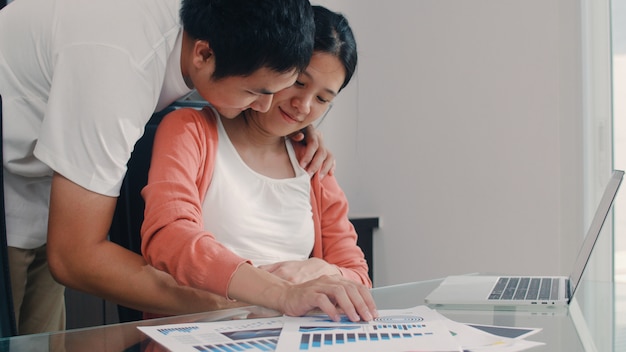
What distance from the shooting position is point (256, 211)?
4.75 ft

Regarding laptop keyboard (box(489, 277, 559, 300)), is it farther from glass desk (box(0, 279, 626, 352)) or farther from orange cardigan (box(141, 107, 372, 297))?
orange cardigan (box(141, 107, 372, 297))

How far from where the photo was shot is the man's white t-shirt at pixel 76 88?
1163 millimetres

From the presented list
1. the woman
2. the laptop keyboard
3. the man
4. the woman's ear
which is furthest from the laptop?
the woman's ear

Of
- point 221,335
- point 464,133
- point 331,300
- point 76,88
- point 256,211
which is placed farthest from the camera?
point 464,133

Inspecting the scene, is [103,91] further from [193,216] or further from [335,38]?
[335,38]

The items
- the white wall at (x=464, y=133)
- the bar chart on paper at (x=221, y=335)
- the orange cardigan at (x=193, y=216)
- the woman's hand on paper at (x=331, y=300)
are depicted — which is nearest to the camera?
the bar chart on paper at (x=221, y=335)

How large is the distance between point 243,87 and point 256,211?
0.28 m

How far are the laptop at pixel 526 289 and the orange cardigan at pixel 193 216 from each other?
27 cm

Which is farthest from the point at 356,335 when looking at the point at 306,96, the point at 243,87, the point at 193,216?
the point at 306,96

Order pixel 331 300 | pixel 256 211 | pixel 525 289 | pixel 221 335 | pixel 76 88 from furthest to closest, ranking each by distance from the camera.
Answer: pixel 256 211, pixel 525 289, pixel 76 88, pixel 331 300, pixel 221 335

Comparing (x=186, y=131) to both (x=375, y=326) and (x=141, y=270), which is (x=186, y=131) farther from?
(x=375, y=326)

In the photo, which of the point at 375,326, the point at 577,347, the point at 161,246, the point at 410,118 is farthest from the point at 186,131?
the point at 410,118

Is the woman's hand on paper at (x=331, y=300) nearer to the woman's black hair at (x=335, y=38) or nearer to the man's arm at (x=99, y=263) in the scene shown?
the man's arm at (x=99, y=263)

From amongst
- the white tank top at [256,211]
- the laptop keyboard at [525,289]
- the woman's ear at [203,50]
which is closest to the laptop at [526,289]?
the laptop keyboard at [525,289]
